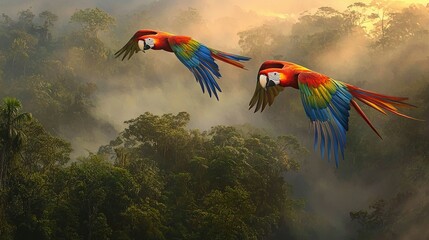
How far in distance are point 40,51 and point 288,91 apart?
1344 inches

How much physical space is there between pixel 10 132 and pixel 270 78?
20.1 meters

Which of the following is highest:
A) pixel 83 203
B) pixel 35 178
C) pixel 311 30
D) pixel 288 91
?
pixel 311 30

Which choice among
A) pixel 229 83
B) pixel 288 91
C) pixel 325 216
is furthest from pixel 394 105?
pixel 229 83

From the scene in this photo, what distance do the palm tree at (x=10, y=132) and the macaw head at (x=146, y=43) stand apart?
18997 mm

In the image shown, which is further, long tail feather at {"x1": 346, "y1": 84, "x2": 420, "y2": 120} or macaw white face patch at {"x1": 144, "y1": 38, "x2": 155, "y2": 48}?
macaw white face patch at {"x1": 144, "y1": 38, "x2": 155, "y2": 48}

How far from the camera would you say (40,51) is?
67375mm

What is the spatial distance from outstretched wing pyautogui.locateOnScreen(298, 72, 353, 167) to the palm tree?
20.4m

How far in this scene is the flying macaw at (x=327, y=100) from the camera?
3338mm

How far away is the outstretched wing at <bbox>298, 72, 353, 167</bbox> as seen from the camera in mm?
3295

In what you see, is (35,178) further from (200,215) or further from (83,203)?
(200,215)

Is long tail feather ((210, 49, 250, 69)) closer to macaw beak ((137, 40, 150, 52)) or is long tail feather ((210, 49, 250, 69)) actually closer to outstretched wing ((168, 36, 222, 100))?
outstretched wing ((168, 36, 222, 100))

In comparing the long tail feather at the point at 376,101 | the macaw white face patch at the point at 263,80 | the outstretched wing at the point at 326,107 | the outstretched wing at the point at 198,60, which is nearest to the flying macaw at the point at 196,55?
the outstretched wing at the point at 198,60

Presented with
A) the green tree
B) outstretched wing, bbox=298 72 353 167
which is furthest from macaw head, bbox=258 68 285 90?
the green tree

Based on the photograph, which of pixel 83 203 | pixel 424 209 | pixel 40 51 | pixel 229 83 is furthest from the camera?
pixel 40 51
